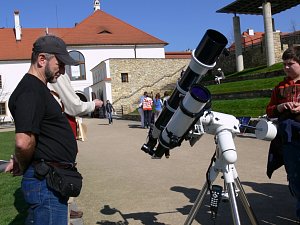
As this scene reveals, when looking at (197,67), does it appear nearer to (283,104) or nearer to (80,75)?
(283,104)

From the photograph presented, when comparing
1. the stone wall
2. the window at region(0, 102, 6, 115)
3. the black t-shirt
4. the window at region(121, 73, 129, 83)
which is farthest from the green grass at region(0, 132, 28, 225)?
the window at region(0, 102, 6, 115)

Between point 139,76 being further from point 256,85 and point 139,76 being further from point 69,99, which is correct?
point 69,99

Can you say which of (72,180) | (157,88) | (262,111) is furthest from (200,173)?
(157,88)

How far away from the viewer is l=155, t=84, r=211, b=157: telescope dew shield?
3160 mm

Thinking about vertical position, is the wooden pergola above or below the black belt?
above

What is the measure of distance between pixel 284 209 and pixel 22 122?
13.3ft

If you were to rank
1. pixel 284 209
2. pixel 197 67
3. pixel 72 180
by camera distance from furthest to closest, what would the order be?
pixel 284 209 → pixel 197 67 → pixel 72 180

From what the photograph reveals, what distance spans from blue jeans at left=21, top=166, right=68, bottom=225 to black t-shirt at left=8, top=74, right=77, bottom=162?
0.17 m

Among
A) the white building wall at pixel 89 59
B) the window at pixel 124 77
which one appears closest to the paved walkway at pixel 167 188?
the window at pixel 124 77

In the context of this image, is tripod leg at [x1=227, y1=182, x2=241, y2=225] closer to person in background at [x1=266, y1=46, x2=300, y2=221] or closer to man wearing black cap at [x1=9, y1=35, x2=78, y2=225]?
person in background at [x1=266, y1=46, x2=300, y2=221]

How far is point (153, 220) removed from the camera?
213 inches

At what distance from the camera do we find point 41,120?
9.45 feet

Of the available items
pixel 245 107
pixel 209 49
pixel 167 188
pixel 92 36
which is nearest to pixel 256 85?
pixel 245 107

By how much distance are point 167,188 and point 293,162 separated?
3.16 meters
